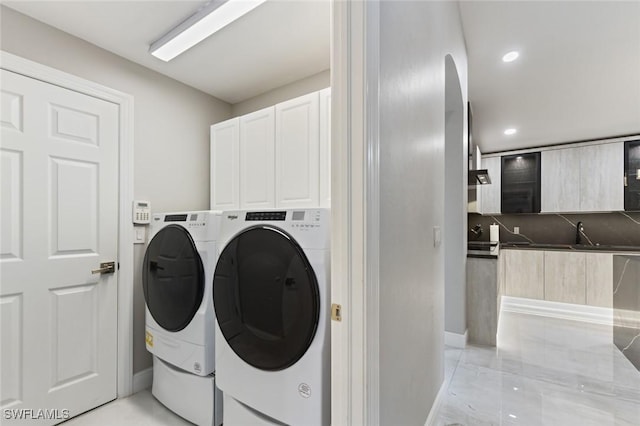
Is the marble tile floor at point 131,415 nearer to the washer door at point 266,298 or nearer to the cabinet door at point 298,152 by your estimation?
the washer door at point 266,298

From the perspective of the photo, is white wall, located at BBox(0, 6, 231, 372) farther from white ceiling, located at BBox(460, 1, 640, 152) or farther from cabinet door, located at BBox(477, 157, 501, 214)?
cabinet door, located at BBox(477, 157, 501, 214)

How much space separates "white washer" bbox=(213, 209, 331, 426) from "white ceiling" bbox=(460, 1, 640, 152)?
Answer: 6.94 feet

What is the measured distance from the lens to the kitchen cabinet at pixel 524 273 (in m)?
4.00

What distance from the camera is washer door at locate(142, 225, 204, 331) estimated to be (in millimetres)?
1703

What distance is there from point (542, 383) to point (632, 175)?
13.0ft

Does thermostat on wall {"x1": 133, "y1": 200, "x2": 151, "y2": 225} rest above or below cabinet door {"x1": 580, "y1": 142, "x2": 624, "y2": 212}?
below

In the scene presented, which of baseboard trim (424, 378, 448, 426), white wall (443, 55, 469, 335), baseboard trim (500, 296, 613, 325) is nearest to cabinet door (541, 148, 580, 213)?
baseboard trim (500, 296, 613, 325)

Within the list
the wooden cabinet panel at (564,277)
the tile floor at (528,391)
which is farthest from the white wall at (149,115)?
the wooden cabinet panel at (564,277)

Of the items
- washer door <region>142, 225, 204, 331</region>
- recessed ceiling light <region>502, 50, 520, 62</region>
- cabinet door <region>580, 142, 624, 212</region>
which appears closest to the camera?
washer door <region>142, 225, 204, 331</region>

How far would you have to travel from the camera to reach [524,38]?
2.33 m

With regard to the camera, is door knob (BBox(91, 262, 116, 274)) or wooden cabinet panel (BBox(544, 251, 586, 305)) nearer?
door knob (BBox(91, 262, 116, 274))

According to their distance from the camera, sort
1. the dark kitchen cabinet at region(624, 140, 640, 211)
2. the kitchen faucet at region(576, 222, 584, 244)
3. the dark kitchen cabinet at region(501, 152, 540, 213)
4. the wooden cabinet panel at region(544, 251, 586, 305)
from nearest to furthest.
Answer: the wooden cabinet panel at region(544, 251, 586, 305), the dark kitchen cabinet at region(624, 140, 640, 211), the kitchen faucet at region(576, 222, 584, 244), the dark kitchen cabinet at region(501, 152, 540, 213)

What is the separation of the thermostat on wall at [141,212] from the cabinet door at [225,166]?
475 millimetres

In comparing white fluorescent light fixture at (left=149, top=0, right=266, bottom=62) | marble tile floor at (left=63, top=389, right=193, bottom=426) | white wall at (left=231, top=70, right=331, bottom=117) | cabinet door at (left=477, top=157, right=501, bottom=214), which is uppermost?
white fluorescent light fixture at (left=149, top=0, right=266, bottom=62)
